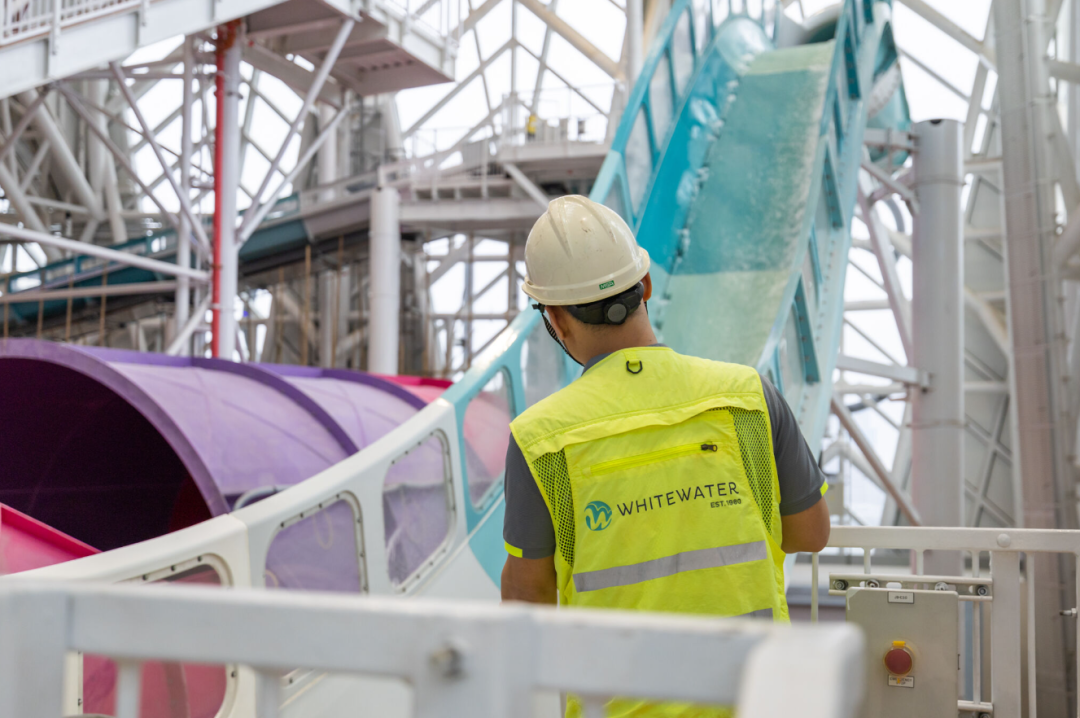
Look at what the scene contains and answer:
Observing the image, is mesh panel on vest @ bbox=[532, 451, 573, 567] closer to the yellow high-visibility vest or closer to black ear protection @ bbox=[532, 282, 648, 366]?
the yellow high-visibility vest

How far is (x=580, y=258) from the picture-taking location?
2.06 m

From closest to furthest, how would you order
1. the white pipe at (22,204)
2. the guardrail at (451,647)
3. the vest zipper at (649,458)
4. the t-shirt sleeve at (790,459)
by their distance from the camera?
1. the guardrail at (451,647)
2. the vest zipper at (649,458)
3. the t-shirt sleeve at (790,459)
4. the white pipe at (22,204)

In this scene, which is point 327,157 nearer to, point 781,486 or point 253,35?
point 253,35

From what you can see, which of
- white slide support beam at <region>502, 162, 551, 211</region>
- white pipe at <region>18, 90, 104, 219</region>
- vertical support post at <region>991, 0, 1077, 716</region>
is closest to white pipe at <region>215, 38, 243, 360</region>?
white slide support beam at <region>502, 162, 551, 211</region>

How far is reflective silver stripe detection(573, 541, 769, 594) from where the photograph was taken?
6.21 feet

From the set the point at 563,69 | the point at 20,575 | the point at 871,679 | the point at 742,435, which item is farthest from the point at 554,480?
the point at 563,69

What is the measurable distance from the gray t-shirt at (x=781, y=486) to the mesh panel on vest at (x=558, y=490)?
0.02 metres

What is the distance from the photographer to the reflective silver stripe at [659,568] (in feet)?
6.21

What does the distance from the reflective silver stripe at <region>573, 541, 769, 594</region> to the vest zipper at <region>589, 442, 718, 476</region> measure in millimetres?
193

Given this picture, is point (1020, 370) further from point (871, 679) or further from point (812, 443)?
point (871, 679)

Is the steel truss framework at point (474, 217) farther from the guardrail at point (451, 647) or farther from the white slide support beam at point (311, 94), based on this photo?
the guardrail at point (451, 647)

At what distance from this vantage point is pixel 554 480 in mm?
1898

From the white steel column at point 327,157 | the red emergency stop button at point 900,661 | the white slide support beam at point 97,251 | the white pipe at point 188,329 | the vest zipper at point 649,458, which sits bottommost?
the red emergency stop button at point 900,661

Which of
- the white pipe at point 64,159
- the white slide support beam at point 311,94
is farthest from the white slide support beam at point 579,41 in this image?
the white pipe at point 64,159
